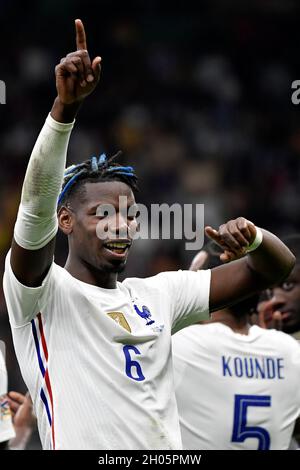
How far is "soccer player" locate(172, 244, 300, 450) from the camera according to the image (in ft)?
18.2

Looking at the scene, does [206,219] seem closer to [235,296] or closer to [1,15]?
[1,15]

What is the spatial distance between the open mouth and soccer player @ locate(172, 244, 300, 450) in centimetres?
172

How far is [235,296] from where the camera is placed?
438 cm

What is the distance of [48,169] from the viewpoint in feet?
11.9

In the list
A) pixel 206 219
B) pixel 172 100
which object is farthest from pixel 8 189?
pixel 172 100

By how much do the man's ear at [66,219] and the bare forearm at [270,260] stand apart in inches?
32.7

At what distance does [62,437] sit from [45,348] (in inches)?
14.6

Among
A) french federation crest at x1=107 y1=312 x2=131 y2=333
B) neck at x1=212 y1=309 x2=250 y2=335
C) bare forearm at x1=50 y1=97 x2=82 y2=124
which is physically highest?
bare forearm at x1=50 y1=97 x2=82 y2=124

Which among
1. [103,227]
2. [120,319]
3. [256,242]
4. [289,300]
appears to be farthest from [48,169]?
[289,300]

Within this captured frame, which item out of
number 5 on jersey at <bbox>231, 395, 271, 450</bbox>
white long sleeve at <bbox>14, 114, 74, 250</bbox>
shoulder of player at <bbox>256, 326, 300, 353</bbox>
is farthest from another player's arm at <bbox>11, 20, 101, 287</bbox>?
shoulder of player at <bbox>256, 326, 300, 353</bbox>

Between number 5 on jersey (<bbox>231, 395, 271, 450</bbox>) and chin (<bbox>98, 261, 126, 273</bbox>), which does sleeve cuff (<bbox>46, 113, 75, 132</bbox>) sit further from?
number 5 on jersey (<bbox>231, 395, 271, 450</bbox>)

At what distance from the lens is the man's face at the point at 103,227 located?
408 centimetres

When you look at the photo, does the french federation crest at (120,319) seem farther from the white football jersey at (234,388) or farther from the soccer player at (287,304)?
the soccer player at (287,304)

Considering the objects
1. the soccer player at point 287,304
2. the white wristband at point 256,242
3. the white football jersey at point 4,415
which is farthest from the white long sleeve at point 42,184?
the soccer player at point 287,304
